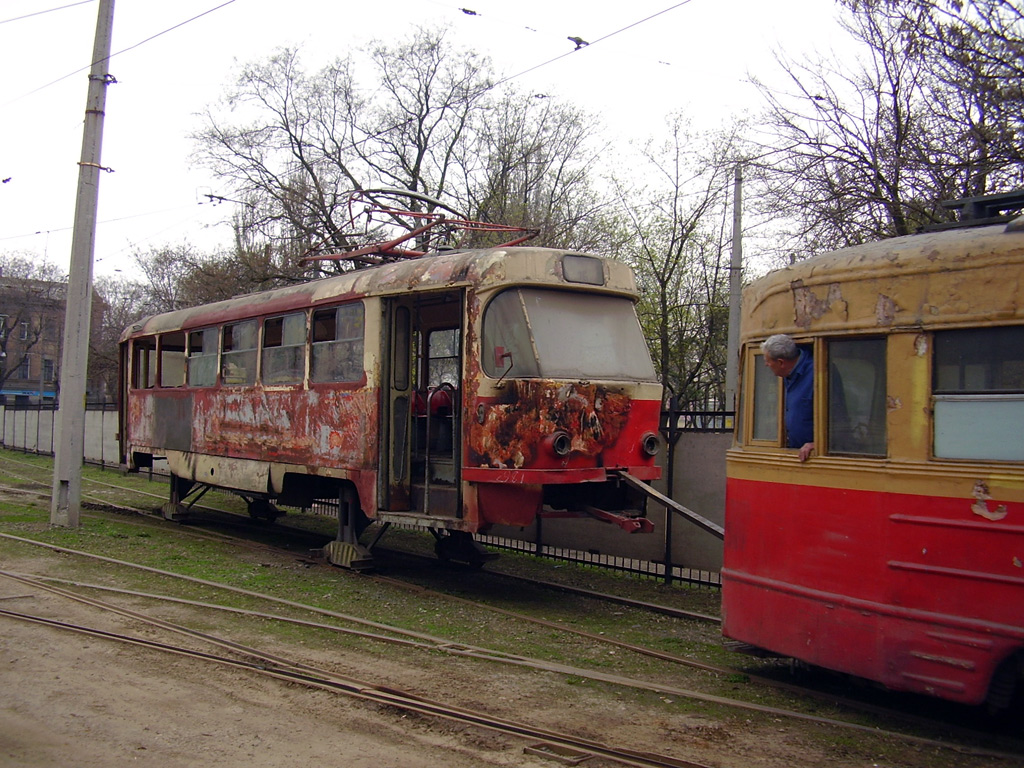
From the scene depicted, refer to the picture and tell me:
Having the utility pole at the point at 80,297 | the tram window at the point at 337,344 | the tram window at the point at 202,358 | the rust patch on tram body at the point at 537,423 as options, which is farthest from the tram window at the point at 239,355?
the rust patch on tram body at the point at 537,423

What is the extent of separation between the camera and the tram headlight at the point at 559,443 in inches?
324

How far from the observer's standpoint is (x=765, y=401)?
6.29 meters

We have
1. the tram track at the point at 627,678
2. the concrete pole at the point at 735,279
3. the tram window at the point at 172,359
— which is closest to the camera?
the tram track at the point at 627,678

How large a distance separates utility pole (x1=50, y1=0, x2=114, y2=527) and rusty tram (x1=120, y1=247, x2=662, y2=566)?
2193 mm

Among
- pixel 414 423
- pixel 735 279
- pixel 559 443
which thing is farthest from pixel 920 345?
pixel 735 279

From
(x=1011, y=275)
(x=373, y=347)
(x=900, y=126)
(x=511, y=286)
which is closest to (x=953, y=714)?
(x=1011, y=275)

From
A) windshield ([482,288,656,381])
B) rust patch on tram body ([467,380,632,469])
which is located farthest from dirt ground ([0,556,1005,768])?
windshield ([482,288,656,381])

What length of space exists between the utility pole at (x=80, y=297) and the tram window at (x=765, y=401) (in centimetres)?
1032

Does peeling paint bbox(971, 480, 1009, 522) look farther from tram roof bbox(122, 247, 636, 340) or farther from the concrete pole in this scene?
the concrete pole

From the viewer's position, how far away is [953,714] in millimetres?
5637

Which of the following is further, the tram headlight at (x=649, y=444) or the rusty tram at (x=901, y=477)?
the tram headlight at (x=649, y=444)

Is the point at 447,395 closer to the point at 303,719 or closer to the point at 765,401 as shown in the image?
the point at 765,401

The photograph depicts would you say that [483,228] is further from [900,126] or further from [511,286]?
[900,126]

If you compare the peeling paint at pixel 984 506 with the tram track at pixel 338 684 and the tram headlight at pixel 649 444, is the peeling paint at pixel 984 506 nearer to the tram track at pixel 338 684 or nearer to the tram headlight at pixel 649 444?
the tram track at pixel 338 684
